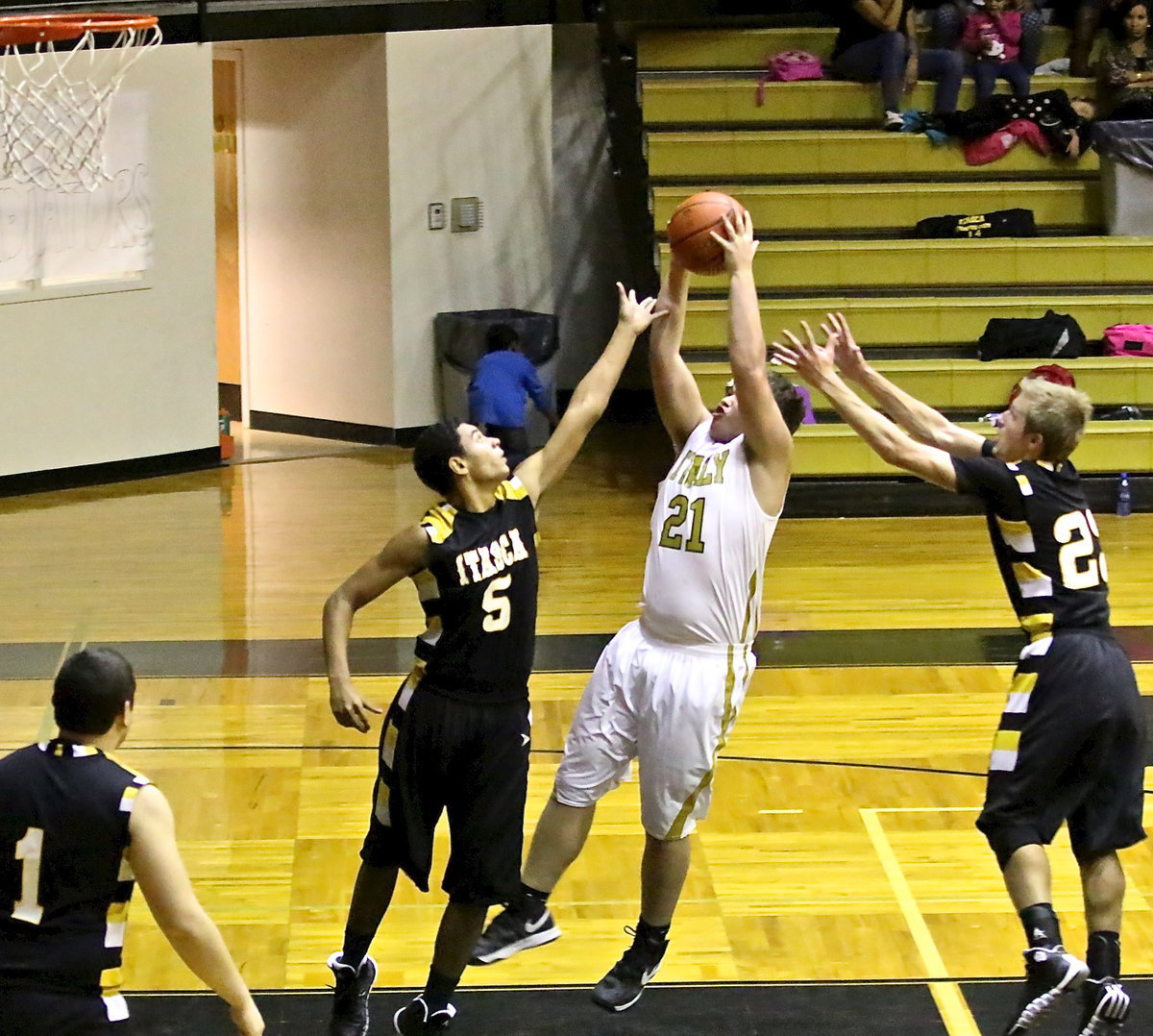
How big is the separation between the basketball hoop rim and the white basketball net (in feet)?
1.26

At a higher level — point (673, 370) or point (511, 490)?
point (673, 370)

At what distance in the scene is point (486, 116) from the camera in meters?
12.4

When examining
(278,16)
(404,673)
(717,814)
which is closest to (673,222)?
(717,814)

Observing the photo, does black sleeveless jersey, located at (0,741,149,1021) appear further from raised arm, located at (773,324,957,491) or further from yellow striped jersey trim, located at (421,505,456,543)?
raised arm, located at (773,324,957,491)

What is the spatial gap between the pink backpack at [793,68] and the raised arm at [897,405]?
773cm

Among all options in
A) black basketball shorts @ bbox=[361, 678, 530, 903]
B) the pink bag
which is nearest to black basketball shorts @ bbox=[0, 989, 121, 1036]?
black basketball shorts @ bbox=[361, 678, 530, 903]

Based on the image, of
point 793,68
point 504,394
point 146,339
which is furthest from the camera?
point 793,68

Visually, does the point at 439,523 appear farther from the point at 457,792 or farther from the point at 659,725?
the point at 659,725

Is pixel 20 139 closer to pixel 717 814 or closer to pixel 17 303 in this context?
pixel 17 303

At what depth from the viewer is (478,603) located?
4.19 meters

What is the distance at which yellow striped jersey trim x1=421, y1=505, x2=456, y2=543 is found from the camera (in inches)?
163

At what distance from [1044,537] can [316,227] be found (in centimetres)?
899

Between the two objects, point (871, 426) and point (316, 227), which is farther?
point (316, 227)

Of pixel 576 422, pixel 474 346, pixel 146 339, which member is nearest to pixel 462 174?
pixel 474 346
